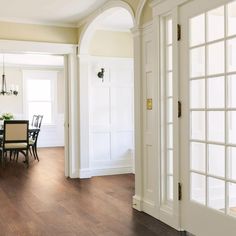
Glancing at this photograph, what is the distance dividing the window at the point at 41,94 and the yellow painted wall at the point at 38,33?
16.6 feet

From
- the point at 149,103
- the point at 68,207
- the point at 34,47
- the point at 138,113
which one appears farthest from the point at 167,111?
the point at 34,47

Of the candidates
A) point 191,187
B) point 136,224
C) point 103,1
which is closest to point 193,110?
point 191,187

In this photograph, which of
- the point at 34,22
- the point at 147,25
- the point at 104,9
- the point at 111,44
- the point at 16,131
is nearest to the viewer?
the point at 147,25

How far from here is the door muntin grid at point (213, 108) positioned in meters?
2.73

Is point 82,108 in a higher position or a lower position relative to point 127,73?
lower

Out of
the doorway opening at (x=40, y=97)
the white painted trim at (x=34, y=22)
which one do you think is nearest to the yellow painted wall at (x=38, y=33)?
the white painted trim at (x=34, y=22)

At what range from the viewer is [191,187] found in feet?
10.5

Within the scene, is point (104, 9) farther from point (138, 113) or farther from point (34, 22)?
point (138, 113)

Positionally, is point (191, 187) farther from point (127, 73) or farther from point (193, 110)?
point (127, 73)

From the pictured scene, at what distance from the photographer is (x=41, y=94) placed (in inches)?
431

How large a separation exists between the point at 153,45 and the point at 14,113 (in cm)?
766

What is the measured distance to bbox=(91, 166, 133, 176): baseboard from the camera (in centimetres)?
630

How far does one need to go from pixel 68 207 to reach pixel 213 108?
2.26 m

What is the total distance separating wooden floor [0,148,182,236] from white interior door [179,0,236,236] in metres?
0.51
